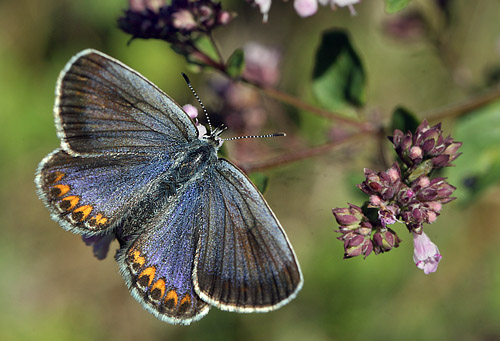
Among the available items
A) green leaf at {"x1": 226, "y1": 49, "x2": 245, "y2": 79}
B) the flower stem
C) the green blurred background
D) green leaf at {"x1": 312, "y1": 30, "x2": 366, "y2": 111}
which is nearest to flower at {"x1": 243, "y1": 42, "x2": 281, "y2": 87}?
the green blurred background

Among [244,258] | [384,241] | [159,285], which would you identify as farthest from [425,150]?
[159,285]

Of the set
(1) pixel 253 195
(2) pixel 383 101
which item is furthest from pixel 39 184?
(2) pixel 383 101

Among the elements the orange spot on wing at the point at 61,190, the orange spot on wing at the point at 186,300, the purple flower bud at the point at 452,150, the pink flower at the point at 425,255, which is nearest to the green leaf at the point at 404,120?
the purple flower bud at the point at 452,150

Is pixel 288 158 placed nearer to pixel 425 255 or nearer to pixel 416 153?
pixel 416 153

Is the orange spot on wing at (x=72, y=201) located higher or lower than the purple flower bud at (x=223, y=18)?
lower

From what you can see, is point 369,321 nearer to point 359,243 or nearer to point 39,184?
point 359,243

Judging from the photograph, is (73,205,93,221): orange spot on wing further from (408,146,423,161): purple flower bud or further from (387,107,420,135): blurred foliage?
(387,107,420,135): blurred foliage

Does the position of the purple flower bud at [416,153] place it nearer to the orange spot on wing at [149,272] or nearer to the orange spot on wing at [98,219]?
the orange spot on wing at [149,272]
